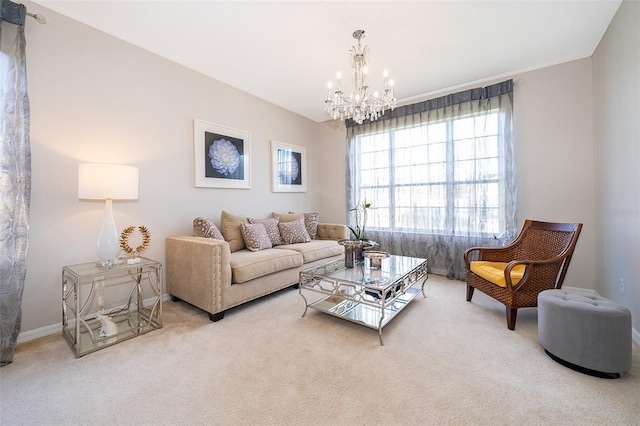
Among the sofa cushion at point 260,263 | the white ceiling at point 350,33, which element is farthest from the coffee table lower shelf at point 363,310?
the white ceiling at point 350,33

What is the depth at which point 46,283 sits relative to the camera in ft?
7.08

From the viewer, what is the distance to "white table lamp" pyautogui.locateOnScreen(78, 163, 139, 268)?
2020 millimetres

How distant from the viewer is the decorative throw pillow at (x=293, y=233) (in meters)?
3.60

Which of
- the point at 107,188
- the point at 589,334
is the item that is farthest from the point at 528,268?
the point at 107,188

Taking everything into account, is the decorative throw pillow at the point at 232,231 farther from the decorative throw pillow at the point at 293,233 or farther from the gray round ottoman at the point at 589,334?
the gray round ottoman at the point at 589,334

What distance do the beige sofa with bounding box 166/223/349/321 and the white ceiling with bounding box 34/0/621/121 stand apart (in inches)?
77.7

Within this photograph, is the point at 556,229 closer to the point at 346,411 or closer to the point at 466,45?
the point at 466,45

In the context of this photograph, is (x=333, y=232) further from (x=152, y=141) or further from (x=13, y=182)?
(x=13, y=182)

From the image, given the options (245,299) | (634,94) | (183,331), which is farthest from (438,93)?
(183,331)

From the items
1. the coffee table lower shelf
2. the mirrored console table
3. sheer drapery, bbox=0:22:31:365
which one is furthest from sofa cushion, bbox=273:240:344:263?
sheer drapery, bbox=0:22:31:365

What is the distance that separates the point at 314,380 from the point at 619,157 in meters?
3.09

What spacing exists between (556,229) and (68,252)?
4.47m

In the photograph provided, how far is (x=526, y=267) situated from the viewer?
2143 mm

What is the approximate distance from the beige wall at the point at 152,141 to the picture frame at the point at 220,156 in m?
0.10
